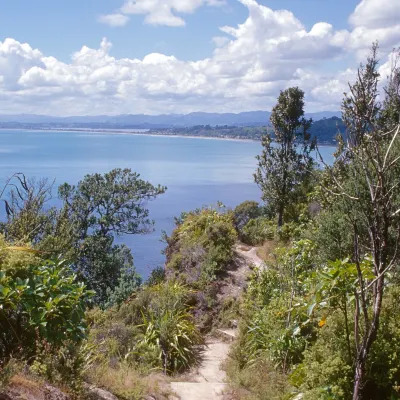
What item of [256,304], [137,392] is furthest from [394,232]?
[137,392]

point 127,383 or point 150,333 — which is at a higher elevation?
point 127,383

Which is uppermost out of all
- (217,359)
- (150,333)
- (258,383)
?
(258,383)

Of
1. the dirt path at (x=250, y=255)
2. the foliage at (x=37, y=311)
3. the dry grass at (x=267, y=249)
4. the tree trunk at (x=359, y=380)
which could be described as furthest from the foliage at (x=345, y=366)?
the dry grass at (x=267, y=249)

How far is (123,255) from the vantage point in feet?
61.3

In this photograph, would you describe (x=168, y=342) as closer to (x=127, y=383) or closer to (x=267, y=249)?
(x=127, y=383)

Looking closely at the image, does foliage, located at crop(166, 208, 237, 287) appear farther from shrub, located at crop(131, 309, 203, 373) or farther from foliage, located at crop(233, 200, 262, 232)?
foliage, located at crop(233, 200, 262, 232)

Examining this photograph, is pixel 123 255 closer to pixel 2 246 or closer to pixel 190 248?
pixel 190 248

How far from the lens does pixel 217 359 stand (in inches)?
303

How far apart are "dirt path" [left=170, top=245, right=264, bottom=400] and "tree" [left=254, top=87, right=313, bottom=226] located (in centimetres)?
373

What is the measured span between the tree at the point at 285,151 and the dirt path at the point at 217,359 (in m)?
3.73

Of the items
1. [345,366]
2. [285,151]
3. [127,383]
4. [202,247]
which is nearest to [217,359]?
[127,383]

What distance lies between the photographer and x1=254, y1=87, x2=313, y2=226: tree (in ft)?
50.8

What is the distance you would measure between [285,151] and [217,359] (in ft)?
31.9

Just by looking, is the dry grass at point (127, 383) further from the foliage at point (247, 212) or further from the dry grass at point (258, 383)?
the foliage at point (247, 212)
